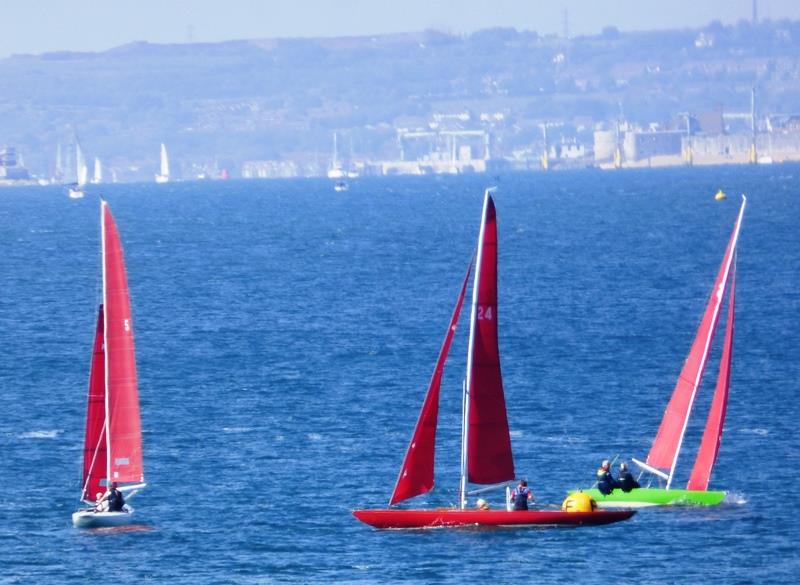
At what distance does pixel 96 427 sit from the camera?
5909 cm

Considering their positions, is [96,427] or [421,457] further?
[96,427]

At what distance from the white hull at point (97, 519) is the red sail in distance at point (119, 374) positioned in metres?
1.19

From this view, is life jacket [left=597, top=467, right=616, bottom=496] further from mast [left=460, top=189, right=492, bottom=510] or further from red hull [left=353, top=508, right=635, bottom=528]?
mast [left=460, top=189, right=492, bottom=510]

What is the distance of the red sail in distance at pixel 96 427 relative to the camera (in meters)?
58.2

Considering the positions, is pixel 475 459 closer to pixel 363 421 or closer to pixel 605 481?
pixel 605 481

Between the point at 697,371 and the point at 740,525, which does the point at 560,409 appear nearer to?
the point at 697,371

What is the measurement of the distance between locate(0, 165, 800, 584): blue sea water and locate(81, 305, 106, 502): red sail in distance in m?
1.61

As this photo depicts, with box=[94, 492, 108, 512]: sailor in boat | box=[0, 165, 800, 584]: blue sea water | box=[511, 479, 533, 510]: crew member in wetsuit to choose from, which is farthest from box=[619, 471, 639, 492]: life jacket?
box=[94, 492, 108, 512]: sailor in boat

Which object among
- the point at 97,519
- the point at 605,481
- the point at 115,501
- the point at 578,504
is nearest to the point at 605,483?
the point at 605,481

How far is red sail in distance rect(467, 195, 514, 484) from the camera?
186ft

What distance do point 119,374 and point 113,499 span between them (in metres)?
4.04

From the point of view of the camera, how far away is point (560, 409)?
81250mm

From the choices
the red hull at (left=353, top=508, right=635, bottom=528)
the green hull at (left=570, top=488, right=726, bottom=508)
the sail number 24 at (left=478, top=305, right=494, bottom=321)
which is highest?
the sail number 24 at (left=478, top=305, right=494, bottom=321)

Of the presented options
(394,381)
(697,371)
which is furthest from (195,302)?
(697,371)
